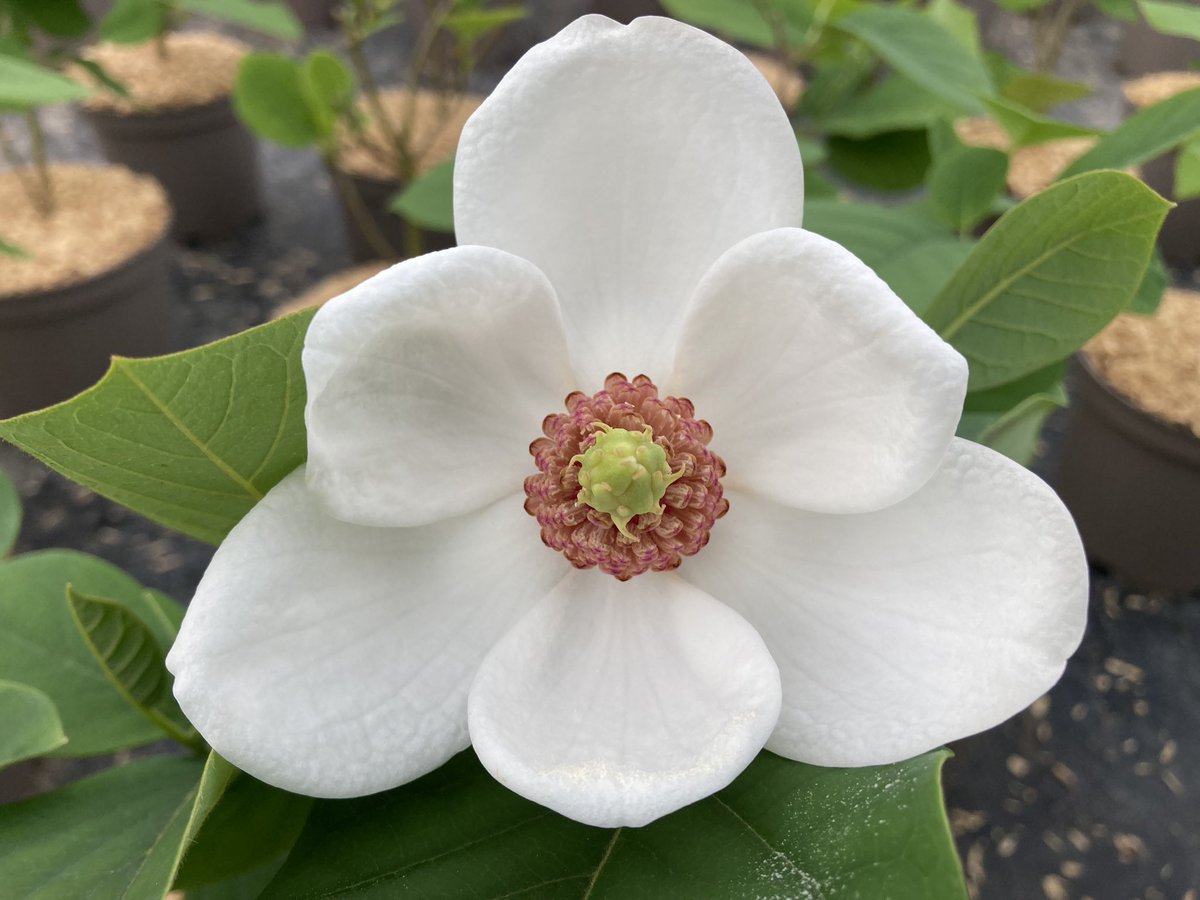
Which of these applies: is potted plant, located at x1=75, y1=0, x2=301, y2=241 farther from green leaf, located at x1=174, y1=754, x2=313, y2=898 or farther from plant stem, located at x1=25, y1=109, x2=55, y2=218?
green leaf, located at x1=174, y1=754, x2=313, y2=898

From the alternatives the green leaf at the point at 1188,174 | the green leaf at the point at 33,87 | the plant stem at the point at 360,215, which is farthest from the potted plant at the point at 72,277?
the green leaf at the point at 1188,174

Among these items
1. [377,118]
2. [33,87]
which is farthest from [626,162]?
[377,118]

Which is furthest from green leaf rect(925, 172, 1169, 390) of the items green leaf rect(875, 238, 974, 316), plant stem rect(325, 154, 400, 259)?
plant stem rect(325, 154, 400, 259)

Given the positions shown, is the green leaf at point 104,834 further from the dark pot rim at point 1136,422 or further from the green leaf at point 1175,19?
the dark pot rim at point 1136,422

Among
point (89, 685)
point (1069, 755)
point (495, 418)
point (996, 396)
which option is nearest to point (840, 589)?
point (495, 418)

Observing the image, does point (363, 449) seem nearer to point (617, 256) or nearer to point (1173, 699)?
Answer: point (617, 256)
